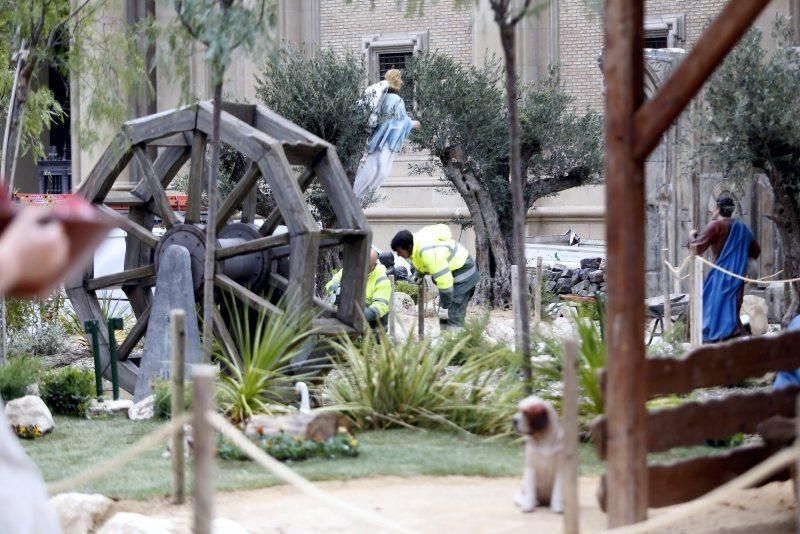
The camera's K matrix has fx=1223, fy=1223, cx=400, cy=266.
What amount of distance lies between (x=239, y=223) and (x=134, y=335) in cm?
157

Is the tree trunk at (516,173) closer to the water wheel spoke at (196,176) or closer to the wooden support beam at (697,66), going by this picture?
the wooden support beam at (697,66)

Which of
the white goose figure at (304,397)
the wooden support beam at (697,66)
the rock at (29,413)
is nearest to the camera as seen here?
the wooden support beam at (697,66)

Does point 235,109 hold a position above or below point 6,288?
above

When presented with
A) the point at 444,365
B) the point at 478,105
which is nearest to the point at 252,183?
the point at 444,365

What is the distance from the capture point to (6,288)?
2.81m

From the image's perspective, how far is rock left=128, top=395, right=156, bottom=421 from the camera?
10.5 m

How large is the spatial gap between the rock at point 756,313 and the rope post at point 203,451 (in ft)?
43.8

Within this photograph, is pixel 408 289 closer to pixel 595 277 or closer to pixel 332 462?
pixel 595 277

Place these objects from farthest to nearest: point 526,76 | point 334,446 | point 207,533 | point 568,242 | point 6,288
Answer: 1. point 526,76
2. point 568,242
3. point 334,446
4. point 207,533
5. point 6,288

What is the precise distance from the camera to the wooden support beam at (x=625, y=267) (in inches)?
219

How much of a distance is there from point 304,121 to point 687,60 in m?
16.2

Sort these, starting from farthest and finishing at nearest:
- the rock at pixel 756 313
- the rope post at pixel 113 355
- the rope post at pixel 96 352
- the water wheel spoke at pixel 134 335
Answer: the rock at pixel 756 313 < the water wheel spoke at pixel 134 335 < the rope post at pixel 113 355 < the rope post at pixel 96 352

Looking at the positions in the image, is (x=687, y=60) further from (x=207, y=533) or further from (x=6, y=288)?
(x=6, y=288)

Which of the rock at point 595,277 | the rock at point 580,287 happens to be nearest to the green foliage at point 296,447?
the rock at point 580,287
